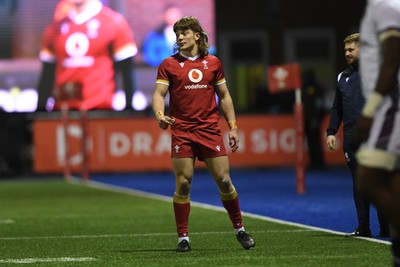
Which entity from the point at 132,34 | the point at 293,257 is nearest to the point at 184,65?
the point at 293,257

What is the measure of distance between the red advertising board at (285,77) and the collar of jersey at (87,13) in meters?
9.48

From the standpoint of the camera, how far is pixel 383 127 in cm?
748

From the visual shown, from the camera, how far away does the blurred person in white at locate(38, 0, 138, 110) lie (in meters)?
30.5

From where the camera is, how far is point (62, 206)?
19141mm

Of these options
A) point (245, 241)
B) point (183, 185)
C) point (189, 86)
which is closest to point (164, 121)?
point (189, 86)

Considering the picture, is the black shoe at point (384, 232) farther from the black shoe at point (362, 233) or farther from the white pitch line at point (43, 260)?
the white pitch line at point (43, 260)

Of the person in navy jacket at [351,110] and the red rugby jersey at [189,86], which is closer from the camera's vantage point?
the red rugby jersey at [189,86]

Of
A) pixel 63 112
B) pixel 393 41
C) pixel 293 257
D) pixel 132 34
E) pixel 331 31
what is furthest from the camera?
pixel 331 31

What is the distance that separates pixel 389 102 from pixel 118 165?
2244 cm

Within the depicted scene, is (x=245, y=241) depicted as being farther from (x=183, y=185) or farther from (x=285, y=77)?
(x=285, y=77)

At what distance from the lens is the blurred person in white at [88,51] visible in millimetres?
30516

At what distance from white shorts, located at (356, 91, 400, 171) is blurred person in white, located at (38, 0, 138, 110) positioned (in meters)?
23.2

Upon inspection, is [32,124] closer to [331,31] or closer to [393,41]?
[331,31]

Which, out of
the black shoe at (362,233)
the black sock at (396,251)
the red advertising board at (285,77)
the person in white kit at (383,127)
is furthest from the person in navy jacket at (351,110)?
the red advertising board at (285,77)
